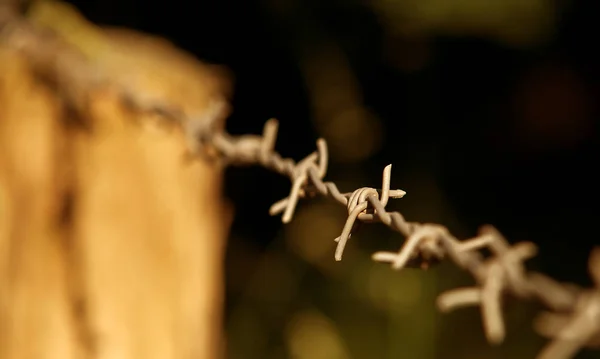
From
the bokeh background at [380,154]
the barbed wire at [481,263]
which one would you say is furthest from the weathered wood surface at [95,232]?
the bokeh background at [380,154]

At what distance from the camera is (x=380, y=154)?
1.90 metres

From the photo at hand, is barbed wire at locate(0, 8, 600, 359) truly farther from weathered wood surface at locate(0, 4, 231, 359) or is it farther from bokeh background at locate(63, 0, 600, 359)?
bokeh background at locate(63, 0, 600, 359)

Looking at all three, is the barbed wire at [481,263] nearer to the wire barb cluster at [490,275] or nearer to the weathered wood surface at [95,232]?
the wire barb cluster at [490,275]

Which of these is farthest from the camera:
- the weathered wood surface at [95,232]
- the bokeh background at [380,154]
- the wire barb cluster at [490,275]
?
the bokeh background at [380,154]

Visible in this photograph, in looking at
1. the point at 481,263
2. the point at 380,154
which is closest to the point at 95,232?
the point at 481,263

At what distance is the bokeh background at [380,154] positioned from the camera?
1.73m

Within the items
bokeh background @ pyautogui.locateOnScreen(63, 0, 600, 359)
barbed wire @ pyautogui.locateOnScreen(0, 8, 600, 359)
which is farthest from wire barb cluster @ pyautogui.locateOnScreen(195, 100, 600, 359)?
bokeh background @ pyautogui.locateOnScreen(63, 0, 600, 359)

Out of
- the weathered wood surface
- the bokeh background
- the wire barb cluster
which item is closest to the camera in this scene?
the wire barb cluster

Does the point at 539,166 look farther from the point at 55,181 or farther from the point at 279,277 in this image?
the point at 55,181

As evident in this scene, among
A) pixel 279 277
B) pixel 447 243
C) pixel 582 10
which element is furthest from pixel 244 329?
pixel 447 243

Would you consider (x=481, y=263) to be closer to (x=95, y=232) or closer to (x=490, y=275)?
(x=490, y=275)

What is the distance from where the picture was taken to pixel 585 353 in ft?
5.54

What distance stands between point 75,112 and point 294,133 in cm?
94

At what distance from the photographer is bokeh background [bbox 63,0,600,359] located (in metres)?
1.73
